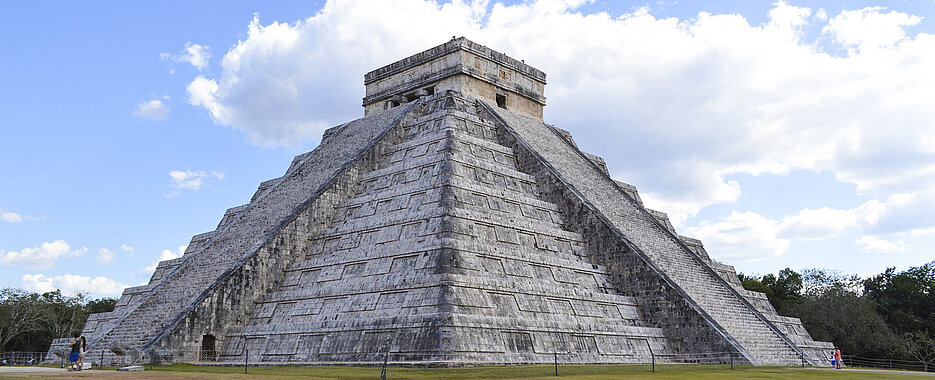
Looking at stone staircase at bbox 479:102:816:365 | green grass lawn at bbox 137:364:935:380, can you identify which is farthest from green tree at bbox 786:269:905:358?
green grass lawn at bbox 137:364:935:380

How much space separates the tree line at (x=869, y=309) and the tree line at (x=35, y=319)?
32277 millimetres

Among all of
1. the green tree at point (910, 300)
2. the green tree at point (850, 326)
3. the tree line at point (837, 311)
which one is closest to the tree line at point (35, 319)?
the tree line at point (837, 311)

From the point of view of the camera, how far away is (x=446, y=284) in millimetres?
15008

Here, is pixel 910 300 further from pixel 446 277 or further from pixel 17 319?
pixel 17 319

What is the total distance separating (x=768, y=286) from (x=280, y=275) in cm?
3064

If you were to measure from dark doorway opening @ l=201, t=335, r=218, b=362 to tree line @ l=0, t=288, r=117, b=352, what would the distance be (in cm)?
2120

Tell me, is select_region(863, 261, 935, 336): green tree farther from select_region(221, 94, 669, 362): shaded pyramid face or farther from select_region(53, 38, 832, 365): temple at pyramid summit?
select_region(221, 94, 669, 362): shaded pyramid face

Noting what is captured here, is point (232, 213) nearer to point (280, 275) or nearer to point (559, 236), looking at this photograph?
point (280, 275)

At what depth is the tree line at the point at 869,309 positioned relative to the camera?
2900 cm

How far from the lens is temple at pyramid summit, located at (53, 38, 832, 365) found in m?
15.4

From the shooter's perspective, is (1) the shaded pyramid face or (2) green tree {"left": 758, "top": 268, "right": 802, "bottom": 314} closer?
(1) the shaded pyramid face

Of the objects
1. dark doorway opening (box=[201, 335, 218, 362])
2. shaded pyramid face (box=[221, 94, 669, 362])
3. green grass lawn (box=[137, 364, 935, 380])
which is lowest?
green grass lawn (box=[137, 364, 935, 380])

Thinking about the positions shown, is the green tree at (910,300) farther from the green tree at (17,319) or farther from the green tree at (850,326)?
the green tree at (17,319)

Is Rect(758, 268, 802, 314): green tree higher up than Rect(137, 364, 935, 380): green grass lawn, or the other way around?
Rect(758, 268, 802, 314): green tree
